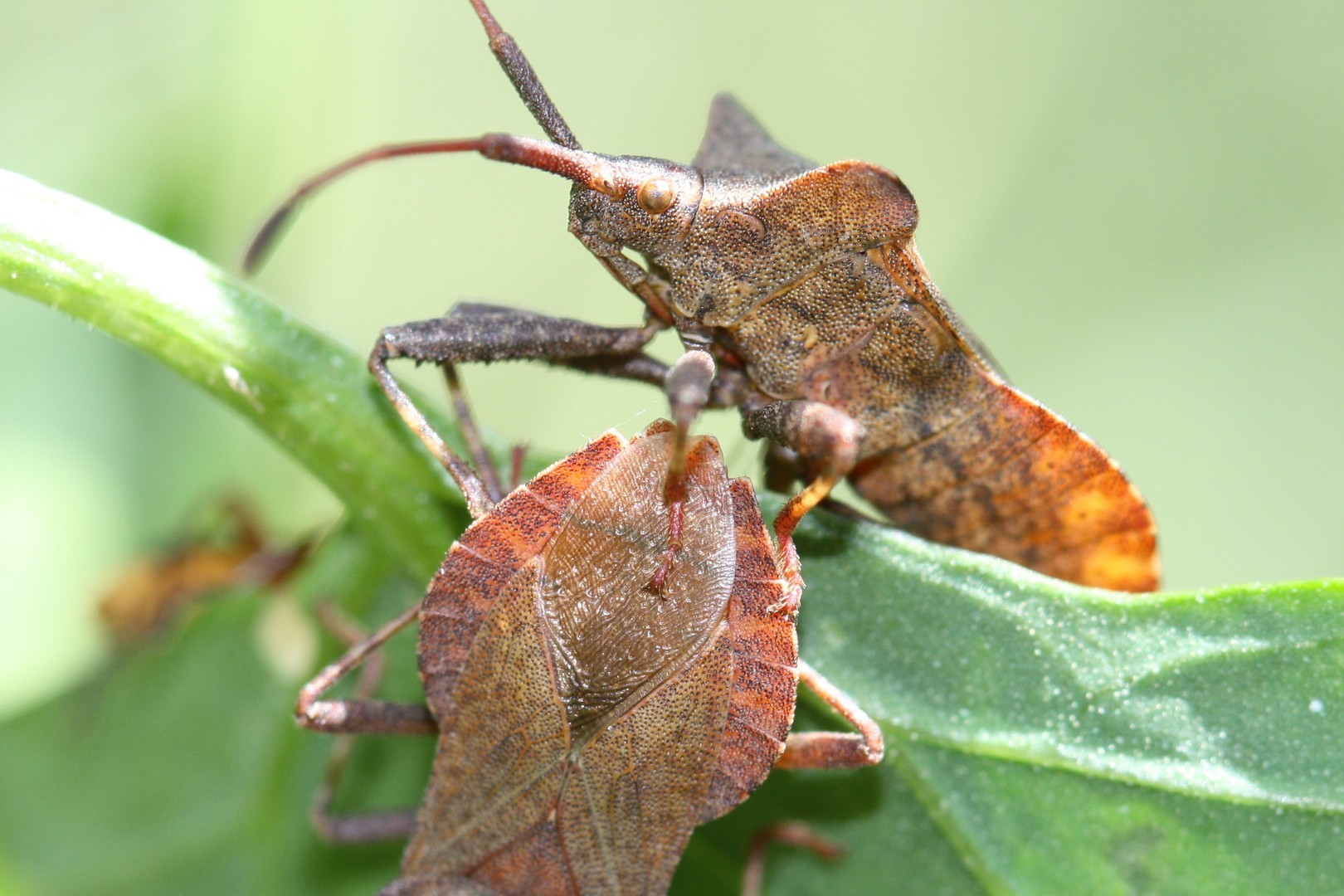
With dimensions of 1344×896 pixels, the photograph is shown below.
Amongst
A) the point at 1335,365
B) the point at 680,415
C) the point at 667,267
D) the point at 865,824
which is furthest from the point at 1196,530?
the point at 680,415

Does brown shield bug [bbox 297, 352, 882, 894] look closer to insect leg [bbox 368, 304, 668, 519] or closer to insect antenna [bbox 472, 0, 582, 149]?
insect leg [bbox 368, 304, 668, 519]

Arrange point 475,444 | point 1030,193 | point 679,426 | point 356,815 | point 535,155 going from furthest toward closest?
point 1030,193
point 356,815
point 475,444
point 535,155
point 679,426

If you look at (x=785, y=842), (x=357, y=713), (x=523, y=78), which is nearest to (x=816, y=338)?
(x=523, y=78)

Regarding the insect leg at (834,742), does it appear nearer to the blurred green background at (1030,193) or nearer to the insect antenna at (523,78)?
the insect antenna at (523,78)

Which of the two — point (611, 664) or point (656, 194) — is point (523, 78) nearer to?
point (656, 194)

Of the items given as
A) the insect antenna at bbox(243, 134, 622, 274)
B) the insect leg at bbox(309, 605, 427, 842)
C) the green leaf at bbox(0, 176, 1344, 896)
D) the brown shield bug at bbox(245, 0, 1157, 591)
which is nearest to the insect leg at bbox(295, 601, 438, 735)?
the insect leg at bbox(309, 605, 427, 842)

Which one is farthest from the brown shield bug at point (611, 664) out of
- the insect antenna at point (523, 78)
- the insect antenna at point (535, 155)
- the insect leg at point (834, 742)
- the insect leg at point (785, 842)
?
the insect antenna at point (523, 78)

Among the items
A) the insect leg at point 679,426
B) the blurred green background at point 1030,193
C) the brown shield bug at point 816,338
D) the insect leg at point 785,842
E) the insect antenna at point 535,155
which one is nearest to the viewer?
the insect leg at point 679,426
